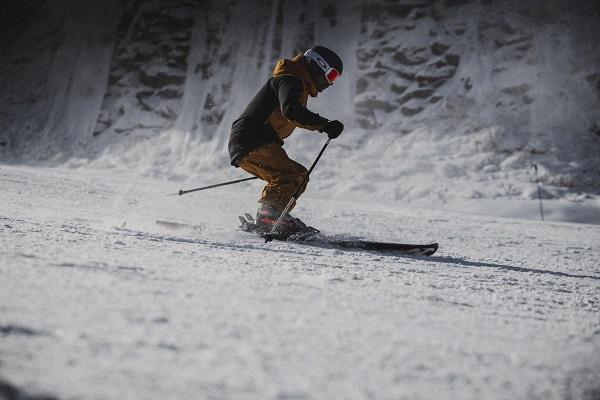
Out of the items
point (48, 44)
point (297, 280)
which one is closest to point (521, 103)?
point (297, 280)

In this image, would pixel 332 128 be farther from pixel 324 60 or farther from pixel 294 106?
pixel 324 60

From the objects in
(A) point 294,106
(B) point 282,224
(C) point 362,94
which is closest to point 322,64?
(A) point 294,106

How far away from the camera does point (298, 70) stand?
3.71 meters

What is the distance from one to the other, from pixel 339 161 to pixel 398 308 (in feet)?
43.6

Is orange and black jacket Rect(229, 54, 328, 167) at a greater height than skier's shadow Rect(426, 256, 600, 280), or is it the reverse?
orange and black jacket Rect(229, 54, 328, 167)

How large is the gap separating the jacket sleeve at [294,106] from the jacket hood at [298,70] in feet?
0.35

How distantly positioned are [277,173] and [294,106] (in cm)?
64

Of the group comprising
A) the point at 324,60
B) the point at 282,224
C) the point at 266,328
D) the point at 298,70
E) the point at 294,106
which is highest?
the point at 324,60

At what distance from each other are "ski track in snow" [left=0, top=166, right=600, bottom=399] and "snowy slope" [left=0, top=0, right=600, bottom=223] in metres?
9.96

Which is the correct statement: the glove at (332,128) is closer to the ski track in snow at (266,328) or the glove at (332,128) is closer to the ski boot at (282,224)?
the ski boot at (282,224)

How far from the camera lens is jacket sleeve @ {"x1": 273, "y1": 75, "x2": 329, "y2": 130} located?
3.46 m

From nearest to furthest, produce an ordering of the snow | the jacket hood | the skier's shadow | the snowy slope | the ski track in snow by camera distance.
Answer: the ski track in snow, the snow, the skier's shadow, the jacket hood, the snowy slope

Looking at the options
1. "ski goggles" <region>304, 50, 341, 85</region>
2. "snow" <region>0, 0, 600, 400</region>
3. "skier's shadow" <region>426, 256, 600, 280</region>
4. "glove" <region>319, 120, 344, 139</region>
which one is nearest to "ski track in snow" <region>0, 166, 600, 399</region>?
"snow" <region>0, 0, 600, 400</region>

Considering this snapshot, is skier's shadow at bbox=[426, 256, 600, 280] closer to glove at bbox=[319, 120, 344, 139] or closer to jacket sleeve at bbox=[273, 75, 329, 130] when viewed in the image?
glove at bbox=[319, 120, 344, 139]
